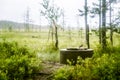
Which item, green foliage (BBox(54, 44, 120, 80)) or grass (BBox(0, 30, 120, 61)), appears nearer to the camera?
green foliage (BBox(54, 44, 120, 80))

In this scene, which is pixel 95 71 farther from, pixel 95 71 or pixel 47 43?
pixel 47 43

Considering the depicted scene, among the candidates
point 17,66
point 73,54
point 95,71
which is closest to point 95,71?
point 95,71

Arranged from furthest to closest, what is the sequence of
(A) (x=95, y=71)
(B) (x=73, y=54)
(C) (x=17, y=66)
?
(B) (x=73, y=54) < (C) (x=17, y=66) < (A) (x=95, y=71)

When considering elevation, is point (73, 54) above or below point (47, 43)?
above

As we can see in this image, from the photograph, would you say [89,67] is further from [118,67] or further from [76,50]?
[76,50]

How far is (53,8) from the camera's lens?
89.6 ft

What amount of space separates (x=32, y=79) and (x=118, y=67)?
3484 mm

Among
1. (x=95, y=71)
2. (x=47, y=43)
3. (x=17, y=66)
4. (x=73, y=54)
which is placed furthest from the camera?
(x=47, y=43)

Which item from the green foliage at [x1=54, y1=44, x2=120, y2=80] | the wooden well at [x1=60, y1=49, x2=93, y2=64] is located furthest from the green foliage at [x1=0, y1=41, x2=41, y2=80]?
the wooden well at [x1=60, y1=49, x2=93, y2=64]

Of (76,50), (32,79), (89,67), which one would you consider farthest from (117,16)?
(32,79)

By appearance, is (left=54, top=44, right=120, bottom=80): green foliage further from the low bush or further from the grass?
the grass

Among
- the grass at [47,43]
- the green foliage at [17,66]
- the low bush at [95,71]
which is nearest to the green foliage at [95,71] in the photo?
the low bush at [95,71]

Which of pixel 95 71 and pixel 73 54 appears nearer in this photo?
pixel 95 71

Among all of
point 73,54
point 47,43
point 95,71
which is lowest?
point 47,43
